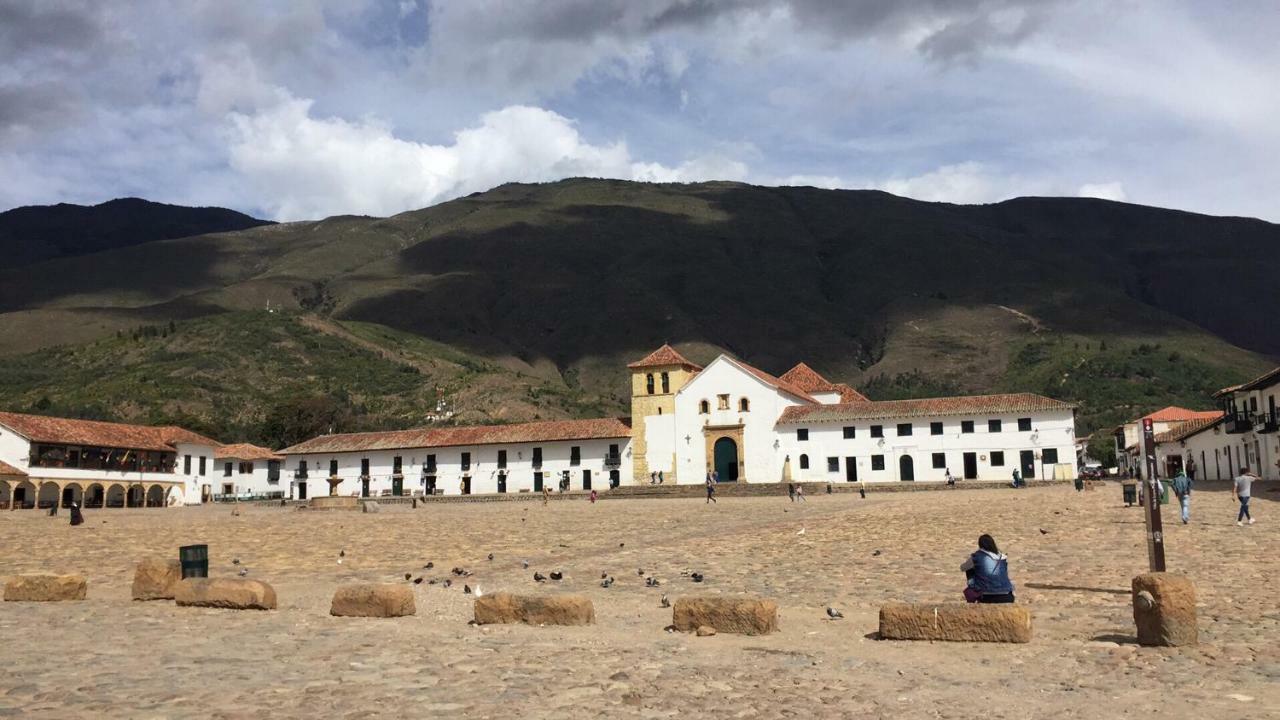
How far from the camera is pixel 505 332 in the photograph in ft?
510

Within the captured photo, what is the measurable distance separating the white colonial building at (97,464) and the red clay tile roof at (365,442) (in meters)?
6.17

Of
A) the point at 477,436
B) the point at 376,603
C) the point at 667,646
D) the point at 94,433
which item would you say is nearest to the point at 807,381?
the point at 477,436

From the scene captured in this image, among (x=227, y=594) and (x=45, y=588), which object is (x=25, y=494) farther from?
(x=227, y=594)

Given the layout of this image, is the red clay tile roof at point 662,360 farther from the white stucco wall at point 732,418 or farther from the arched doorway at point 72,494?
the arched doorway at point 72,494

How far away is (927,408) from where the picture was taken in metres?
57.3

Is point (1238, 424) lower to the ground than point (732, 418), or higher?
lower

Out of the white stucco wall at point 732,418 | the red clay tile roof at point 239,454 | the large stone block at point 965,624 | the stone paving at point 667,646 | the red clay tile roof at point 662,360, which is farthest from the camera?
the red clay tile roof at point 239,454

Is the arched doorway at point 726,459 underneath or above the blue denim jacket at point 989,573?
above

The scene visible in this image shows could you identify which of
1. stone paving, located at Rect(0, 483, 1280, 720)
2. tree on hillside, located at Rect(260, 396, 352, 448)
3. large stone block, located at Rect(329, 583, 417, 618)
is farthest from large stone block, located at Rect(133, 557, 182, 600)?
tree on hillside, located at Rect(260, 396, 352, 448)

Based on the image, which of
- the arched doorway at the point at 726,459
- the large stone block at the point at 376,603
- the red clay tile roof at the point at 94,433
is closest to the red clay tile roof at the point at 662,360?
the arched doorway at the point at 726,459

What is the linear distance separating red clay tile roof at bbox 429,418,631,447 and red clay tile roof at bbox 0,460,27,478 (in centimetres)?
2246

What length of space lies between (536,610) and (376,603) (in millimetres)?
1903

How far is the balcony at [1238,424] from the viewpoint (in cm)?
5064

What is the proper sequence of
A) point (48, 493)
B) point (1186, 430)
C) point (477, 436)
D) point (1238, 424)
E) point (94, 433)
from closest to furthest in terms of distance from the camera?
point (1238, 424) → point (48, 493) → point (94, 433) → point (1186, 430) → point (477, 436)
